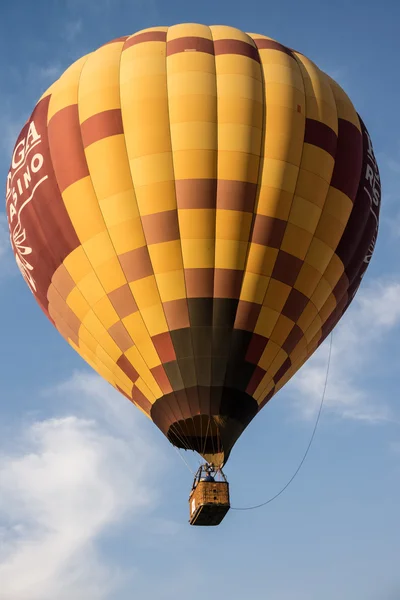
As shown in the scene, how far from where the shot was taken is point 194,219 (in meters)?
15.2

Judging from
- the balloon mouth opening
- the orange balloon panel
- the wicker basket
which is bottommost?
the wicker basket

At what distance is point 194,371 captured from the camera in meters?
15.3

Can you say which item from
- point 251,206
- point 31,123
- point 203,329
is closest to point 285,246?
point 251,206

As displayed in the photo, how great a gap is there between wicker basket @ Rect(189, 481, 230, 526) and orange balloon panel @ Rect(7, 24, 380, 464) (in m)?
0.80

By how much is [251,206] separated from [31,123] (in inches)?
175

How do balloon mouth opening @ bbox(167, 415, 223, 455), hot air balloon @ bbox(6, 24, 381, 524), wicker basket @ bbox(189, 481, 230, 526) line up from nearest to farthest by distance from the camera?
1. wicker basket @ bbox(189, 481, 230, 526)
2. hot air balloon @ bbox(6, 24, 381, 524)
3. balloon mouth opening @ bbox(167, 415, 223, 455)

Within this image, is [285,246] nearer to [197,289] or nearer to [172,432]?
[197,289]

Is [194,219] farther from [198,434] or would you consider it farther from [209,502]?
[209,502]

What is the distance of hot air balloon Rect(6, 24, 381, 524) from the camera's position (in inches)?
601

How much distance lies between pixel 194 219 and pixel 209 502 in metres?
4.34

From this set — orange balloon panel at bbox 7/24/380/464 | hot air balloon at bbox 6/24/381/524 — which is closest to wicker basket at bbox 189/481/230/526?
hot air balloon at bbox 6/24/381/524

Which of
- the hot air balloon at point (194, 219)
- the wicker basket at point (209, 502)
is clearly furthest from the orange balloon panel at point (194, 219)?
the wicker basket at point (209, 502)

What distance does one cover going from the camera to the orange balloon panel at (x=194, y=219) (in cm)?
1527

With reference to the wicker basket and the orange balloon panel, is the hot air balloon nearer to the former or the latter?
the orange balloon panel
